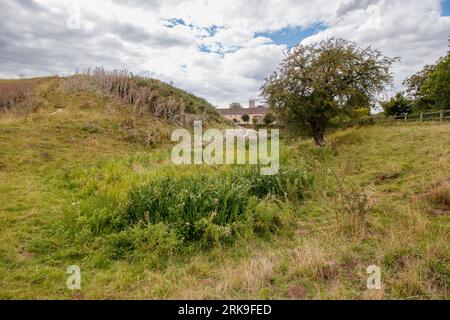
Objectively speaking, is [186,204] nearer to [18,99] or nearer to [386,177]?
[386,177]

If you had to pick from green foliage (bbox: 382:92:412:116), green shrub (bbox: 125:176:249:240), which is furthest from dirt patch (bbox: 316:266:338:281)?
green foliage (bbox: 382:92:412:116)

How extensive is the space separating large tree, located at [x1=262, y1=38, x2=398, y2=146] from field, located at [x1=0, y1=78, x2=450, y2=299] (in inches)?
179

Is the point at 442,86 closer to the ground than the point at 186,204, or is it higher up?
higher up

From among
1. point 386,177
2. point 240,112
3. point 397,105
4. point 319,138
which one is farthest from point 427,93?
point 240,112

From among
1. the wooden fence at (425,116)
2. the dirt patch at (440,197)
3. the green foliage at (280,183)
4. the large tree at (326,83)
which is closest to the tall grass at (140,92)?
the large tree at (326,83)

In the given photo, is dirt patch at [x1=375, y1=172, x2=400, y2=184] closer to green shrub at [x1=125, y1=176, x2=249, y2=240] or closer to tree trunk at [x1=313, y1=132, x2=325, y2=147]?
green shrub at [x1=125, y1=176, x2=249, y2=240]

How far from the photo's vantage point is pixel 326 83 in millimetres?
12922

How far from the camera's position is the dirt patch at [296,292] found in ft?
10.3

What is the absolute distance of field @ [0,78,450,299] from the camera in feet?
11.1

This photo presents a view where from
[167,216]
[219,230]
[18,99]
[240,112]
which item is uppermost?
[240,112]

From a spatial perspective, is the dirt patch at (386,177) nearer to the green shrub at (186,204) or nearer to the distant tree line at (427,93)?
the green shrub at (186,204)

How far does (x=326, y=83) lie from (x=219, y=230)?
412 inches

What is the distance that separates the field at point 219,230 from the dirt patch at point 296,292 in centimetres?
2
